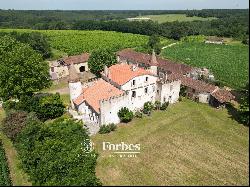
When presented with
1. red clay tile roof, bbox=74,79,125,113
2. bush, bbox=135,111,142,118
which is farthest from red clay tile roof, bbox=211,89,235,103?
red clay tile roof, bbox=74,79,125,113

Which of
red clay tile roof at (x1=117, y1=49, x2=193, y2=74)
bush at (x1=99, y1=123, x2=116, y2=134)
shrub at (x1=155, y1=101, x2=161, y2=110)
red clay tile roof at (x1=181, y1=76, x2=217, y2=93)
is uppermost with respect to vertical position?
red clay tile roof at (x1=117, y1=49, x2=193, y2=74)

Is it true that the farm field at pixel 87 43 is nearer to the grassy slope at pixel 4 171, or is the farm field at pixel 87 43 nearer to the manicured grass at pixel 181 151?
the manicured grass at pixel 181 151

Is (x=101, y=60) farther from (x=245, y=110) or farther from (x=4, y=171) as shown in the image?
(x=4, y=171)

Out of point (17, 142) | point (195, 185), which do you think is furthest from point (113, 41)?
point (195, 185)

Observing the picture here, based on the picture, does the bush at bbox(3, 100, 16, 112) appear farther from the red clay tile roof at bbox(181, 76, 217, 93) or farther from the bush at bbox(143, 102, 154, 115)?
the red clay tile roof at bbox(181, 76, 217, 93)

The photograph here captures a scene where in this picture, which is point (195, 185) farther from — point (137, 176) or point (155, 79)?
point (155, 79)

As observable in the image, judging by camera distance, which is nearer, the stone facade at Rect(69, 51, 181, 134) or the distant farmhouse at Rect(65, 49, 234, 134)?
the stone facade at Rect(69, 51, 181, 134)

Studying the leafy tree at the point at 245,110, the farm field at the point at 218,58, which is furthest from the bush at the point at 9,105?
the farm field at the point at 218,58

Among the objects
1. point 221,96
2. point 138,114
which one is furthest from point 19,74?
point 221,96
